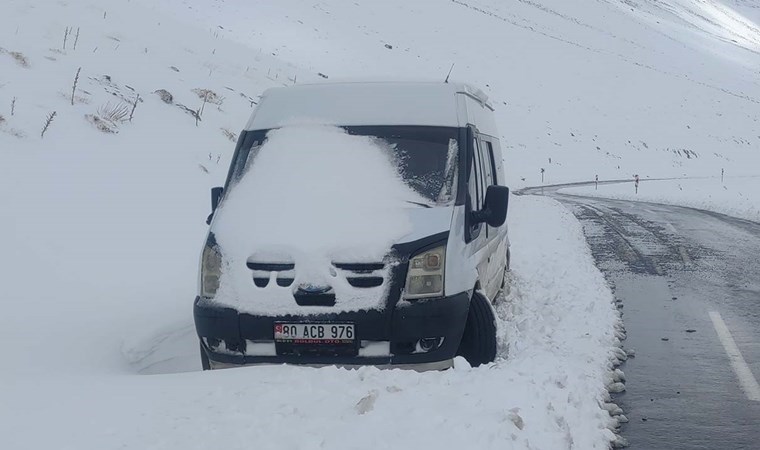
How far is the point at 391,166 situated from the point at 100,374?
288 centimetres

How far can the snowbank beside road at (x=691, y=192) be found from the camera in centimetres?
3131

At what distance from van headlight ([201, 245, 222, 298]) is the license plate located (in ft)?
2.00

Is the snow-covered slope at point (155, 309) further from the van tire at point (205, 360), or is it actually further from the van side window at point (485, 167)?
the van side window at point (485, 167)

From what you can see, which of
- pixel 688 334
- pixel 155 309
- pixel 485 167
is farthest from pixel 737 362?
pixel 155 309

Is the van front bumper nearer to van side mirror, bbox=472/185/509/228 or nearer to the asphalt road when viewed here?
van side mirror, bbox=472/185/509/228

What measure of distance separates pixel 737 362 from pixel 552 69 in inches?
2638

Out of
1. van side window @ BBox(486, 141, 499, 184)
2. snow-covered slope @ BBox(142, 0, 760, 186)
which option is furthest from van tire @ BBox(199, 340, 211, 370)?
snow-covered slope @ BBox(142, 0, 760, 186)

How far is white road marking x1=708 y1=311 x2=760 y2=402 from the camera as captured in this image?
20.3ft

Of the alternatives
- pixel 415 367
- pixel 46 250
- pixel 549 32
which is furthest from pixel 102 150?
pixel 549 32

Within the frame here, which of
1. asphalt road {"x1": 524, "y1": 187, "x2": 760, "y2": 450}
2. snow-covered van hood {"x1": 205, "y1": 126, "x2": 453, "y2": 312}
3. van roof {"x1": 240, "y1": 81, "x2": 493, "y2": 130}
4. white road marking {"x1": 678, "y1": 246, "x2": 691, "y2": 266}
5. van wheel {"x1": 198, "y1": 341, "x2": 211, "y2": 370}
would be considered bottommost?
white road marking {"x1": 678, "y1": 246, "x2": 691, "y2": 266}

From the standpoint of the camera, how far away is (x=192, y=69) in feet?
62.6

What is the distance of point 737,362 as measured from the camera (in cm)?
703

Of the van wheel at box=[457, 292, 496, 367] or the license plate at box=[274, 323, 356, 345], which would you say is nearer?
the license plate at box=[274, 323, 356, 345]

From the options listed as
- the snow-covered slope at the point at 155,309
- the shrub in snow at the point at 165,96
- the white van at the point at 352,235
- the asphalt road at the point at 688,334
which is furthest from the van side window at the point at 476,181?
the shrub in snow at the point at 165,96
